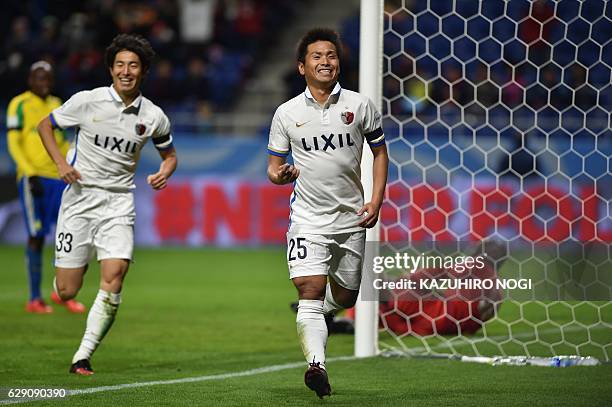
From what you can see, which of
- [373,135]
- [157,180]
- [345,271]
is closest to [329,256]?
[345,271]

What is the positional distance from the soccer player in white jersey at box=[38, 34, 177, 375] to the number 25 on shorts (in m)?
1.27

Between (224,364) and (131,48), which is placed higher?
(131,48)

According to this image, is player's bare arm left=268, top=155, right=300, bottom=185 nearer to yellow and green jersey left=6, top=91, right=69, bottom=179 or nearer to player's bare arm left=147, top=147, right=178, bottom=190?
player's bare arm left=147, top=147, right=178, bottom=190

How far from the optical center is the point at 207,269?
14.3 metres

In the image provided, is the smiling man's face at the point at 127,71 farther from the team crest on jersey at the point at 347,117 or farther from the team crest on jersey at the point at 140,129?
the team crest on jersey at the point at 347,117

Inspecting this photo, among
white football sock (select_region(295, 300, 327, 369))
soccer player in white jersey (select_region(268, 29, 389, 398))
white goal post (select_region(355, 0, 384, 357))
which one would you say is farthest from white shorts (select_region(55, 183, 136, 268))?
white goal post (select_region(355, 0, 384, 357))

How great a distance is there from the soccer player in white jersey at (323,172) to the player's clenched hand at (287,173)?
0.13 metres

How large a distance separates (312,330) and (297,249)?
0.45m

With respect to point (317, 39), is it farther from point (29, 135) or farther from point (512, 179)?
point (512, 179)

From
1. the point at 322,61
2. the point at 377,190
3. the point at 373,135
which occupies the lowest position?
the point at 377,190

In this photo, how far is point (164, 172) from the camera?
7043 millimetres

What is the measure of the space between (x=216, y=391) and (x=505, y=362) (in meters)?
2.16

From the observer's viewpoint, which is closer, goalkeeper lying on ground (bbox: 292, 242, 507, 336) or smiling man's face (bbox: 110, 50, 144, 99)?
smiling man's face (bbox: 110, 50, 144, 99)

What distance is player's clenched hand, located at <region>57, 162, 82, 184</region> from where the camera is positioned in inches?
270
